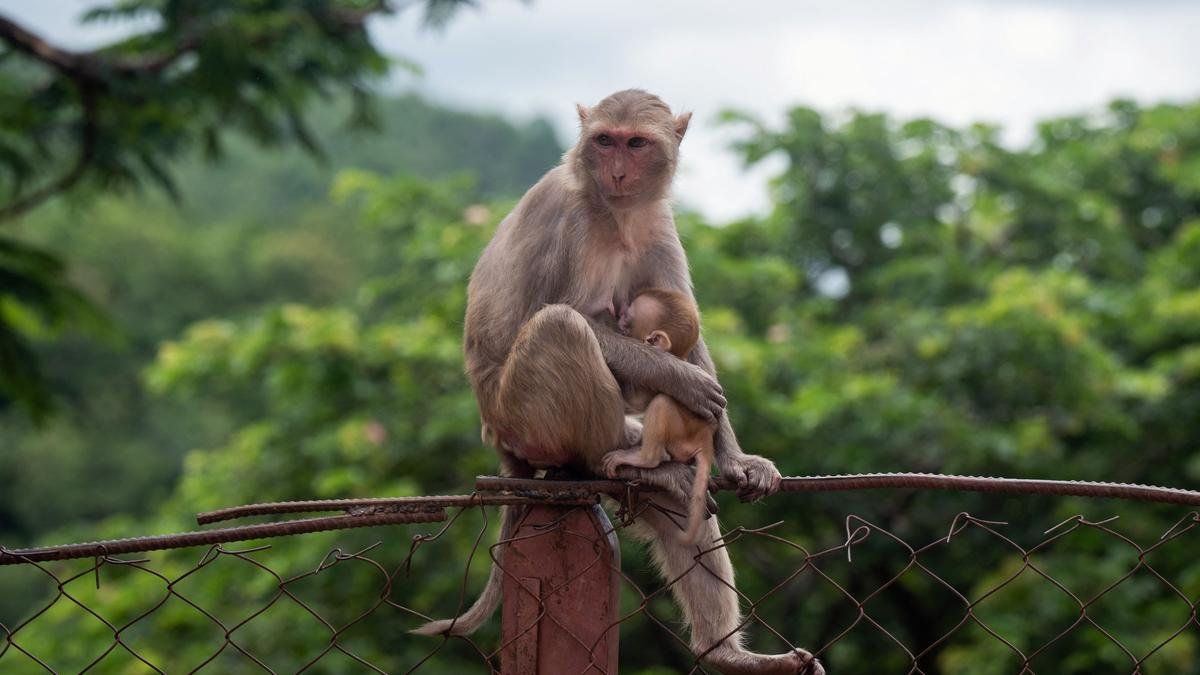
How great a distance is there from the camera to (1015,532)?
9.37 meters

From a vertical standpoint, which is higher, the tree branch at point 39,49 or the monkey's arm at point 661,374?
the tree branch at point 39,49

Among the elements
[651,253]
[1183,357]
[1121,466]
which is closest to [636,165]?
[651,253]

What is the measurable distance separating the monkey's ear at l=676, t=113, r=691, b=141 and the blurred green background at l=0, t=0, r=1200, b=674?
2.62m

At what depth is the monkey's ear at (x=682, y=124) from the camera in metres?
4.17

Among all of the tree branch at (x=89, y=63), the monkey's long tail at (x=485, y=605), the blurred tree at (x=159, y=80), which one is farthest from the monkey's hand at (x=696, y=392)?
the tree branch at (x=89, y=63)

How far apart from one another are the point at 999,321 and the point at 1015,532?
1757mm

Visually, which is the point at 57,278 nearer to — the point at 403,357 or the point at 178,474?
the point at 403,357

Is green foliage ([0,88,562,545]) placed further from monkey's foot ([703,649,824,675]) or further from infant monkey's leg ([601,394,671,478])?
Result: monkey's foot ([703,649,824,675])

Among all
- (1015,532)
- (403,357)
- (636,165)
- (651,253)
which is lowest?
(1015,532)

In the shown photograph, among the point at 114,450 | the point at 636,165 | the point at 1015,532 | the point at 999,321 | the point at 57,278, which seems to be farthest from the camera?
the point at 114,450

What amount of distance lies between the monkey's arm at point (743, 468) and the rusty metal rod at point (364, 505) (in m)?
0.82

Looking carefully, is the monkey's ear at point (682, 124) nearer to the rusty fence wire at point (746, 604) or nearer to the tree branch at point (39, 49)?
the rusty fence wire at point (746, 604)

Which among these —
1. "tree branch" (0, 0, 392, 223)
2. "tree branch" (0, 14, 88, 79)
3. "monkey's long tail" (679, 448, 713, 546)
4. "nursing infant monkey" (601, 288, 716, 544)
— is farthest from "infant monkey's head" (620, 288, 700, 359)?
"tree branch" (0, 14, 88, 79)

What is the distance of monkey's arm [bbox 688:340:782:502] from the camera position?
3432 mm
